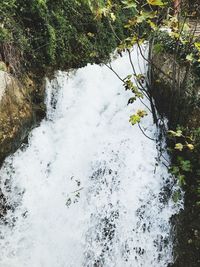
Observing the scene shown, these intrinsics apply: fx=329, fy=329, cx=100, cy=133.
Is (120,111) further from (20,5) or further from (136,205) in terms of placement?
(20,5)

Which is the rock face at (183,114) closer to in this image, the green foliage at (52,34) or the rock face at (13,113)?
the green foliage at (52,34)

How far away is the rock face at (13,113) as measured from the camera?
5.07 meters

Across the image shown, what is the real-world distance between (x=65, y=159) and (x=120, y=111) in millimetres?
1257

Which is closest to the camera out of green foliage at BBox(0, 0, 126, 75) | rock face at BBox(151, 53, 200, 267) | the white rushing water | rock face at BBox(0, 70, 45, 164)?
rock face at BBox(151, 53, 200, 267)

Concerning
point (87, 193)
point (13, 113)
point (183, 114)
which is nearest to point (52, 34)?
point (13, 113)

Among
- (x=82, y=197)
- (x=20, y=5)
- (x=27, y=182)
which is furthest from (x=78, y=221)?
(x=20, y=5)

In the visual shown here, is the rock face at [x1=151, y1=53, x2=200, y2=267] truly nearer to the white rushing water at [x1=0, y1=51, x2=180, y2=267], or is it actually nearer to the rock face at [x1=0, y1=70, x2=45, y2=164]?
the white rushing water at [x1=0, y1=51, x2=180, y2=267]

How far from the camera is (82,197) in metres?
5.02

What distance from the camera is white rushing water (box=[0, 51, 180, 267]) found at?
4516mm

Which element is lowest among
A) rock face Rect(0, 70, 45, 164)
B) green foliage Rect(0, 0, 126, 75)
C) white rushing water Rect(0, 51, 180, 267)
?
white rushing water Rect(0, 51, 180, 267)

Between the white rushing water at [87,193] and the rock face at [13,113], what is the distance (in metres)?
0.23

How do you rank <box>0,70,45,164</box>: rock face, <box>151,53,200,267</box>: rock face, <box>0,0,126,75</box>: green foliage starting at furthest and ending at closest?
<box>0,0,126,75</box>: green foliage, <box>0,70,45,164</box>: rock face, <box>151,53,200,267</box>: rock face

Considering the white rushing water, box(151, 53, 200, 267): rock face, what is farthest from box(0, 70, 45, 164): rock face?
box(151, 53, 200, 267): rock face

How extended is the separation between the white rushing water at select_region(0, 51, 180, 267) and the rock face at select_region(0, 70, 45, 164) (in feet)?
0.76
